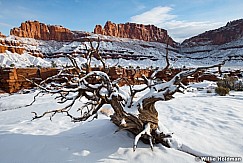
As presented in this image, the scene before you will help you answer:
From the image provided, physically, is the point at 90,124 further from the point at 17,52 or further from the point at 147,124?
the point at 17,52

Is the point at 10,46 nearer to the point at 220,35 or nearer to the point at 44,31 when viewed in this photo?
the point at 44,31

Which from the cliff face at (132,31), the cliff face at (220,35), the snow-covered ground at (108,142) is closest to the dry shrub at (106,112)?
the snow-covered ground at (108,142)

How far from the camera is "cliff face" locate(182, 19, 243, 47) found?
80125 mm

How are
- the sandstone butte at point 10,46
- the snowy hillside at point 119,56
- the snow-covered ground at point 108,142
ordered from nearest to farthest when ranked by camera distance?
the snow-covered ground at point 108,142 → the snowy hillside at point 119,56 → the sandstone butte at point 10,46

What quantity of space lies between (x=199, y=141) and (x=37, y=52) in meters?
61.0

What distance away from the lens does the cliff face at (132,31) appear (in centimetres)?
9569

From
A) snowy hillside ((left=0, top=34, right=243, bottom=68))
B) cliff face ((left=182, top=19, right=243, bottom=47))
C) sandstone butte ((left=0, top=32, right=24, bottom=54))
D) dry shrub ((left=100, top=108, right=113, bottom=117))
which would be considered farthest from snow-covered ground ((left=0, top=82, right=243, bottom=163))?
cliff face ((left=182, top=19, right=243, bottom=47))

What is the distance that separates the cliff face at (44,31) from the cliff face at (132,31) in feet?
54.0

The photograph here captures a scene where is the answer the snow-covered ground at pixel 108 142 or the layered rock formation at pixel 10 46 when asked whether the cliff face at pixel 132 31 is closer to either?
the layered rock formation at pixel 10 46

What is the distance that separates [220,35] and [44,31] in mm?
73618

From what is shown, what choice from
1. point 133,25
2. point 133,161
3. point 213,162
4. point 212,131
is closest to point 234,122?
point 212,131

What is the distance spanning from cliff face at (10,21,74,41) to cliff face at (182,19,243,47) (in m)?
54.8

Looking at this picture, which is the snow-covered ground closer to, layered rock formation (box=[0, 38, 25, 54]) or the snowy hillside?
the snowy hillside

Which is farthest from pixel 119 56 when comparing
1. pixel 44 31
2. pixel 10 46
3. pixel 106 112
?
pixel 106 112
